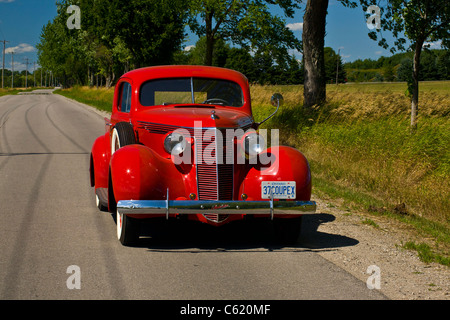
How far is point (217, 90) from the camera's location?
732cm

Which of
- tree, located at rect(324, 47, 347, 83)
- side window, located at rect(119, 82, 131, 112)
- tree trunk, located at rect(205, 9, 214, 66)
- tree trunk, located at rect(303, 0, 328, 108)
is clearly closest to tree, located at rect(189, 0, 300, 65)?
tree trunk, located at rect(205, 9, 214, 66)

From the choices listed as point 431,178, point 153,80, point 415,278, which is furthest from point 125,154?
point 431,178

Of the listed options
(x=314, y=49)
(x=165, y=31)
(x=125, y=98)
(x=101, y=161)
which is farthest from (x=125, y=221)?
(x=165, y=31)

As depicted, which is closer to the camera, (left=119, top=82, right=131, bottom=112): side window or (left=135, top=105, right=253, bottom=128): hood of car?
(left=135, top=105, right=253, bottom=128): hood of car

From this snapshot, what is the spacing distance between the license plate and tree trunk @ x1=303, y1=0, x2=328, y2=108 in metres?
10.1

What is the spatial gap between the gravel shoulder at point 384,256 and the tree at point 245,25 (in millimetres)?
17118

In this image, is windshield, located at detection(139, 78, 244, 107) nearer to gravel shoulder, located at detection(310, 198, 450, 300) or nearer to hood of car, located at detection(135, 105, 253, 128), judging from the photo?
hood of car, located at detection(135, 105, 253, 128)

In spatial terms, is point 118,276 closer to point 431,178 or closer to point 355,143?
point 431,178

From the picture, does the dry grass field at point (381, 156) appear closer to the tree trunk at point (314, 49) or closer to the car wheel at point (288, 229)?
the tree trunk at point (314, 49)

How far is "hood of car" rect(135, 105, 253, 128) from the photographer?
5.96m

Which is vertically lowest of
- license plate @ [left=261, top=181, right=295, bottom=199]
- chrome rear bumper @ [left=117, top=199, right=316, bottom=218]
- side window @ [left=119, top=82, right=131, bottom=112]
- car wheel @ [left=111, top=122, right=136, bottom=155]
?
chrome rear bumper @ [left=117, top=199, right=316, bottom=218]

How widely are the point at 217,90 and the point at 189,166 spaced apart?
1917mm

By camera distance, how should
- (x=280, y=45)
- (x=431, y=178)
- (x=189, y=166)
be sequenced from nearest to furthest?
(x=189, y=166), (x=431, y=178), (x=280, y=45)
